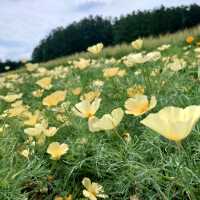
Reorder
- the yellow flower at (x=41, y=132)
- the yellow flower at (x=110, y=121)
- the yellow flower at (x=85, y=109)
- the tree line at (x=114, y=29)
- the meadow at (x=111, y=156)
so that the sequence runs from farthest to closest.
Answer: the tree line at (x=114, y=29)
the yellow flower at (x=41, y=132)
the yellow flower at (x=85, y=109)
the yellow flower at (x=110, y=121)
the meadow at (x=111, y=156)

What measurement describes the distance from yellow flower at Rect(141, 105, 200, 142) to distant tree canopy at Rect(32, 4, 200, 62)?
34548 mm

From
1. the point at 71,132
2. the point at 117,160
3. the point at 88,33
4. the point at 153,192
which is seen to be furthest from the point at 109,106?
the point at 88,33

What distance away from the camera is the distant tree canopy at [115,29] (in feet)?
123

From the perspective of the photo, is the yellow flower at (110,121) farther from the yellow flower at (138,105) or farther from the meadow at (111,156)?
the yellow flower at (138,105)

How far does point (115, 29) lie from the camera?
40000mm

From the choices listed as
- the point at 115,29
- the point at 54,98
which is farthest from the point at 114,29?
the point at 54,98

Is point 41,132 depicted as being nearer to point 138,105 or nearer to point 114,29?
point 138,105

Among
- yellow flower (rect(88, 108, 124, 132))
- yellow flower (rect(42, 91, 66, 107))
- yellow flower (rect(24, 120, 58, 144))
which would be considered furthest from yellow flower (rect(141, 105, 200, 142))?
yellow flower (rect(42, 91, 66, 107))

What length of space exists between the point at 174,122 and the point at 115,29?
39.2m

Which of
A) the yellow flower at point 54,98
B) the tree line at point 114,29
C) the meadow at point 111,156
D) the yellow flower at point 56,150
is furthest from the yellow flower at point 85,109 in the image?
the tree line at point 114,29

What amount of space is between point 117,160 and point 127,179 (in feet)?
0.42

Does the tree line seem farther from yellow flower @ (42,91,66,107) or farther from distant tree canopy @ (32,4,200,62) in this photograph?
yellow flower @ (42,91,66,107)

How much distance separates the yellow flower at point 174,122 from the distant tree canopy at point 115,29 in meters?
34.5

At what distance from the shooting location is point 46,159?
215 centimetres
